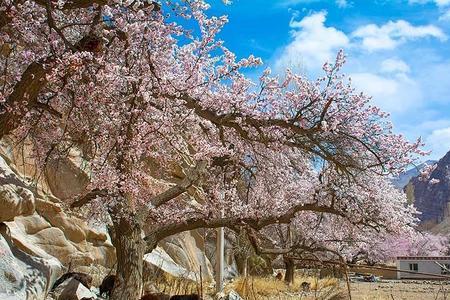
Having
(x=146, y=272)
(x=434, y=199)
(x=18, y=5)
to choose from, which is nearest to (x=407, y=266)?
(x=146, y=272)

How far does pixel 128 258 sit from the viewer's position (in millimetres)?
8312

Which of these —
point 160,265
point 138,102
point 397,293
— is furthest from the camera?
point 397,293

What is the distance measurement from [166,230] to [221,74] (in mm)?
3680

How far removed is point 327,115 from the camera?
6.61m

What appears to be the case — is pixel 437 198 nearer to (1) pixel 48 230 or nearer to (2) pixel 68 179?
(2) pixel 68 179

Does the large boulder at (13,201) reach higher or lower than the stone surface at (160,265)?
higher

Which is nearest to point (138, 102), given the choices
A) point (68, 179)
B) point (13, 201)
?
point (13, 201)

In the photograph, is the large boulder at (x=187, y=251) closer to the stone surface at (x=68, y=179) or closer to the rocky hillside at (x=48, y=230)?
the rocky hillside at (x=48, y=230)

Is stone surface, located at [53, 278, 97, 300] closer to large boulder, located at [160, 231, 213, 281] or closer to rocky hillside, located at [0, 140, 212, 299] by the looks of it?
rocky hillside, located at [0, 140, 212, 299]

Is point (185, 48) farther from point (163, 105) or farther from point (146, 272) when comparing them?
point (146, 272)

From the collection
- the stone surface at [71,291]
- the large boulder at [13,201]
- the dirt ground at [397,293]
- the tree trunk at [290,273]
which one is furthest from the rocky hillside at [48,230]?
the dirt ground at [397,293]

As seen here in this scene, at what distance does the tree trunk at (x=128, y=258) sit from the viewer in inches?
320

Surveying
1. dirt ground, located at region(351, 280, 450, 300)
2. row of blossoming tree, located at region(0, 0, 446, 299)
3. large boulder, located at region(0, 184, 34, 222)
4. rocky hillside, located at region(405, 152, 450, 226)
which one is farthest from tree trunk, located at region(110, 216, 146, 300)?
rocky hillside, located at region(405, 152, 450, 226)

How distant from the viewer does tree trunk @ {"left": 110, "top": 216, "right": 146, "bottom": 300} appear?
8.12 m
